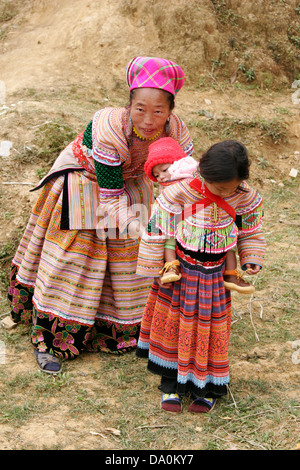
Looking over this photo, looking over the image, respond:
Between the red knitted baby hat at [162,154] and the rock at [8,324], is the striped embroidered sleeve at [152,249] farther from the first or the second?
the rock at [8,324]

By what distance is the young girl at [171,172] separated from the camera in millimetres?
2516

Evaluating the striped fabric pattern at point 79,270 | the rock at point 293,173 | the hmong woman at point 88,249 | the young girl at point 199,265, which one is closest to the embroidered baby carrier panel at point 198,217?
the young girl at point 199,265

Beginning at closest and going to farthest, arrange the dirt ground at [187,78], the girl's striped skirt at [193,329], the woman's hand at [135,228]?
1. the girl's striped skirt at [193,329]
2. the woman's hand at [135,228]
3. the dirt ground at [187,78]

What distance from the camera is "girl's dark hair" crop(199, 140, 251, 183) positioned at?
2.30 meters

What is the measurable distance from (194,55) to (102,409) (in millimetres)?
5717

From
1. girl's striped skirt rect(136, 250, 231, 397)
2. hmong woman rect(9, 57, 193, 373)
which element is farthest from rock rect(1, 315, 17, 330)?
girl's striped skirt rect(136, 250, 231, 397)

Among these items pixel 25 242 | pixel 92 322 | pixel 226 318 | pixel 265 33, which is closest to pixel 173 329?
pixel 226 318

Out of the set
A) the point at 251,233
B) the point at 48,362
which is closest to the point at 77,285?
the point at 48,362

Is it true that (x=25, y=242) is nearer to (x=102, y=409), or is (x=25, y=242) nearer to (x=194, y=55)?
(x=102, y=409)

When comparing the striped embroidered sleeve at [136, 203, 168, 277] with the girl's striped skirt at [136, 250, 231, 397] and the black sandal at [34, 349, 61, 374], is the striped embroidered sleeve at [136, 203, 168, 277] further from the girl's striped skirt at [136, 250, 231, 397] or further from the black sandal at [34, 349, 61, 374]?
the black sandal at [34, 349, 61, 374]

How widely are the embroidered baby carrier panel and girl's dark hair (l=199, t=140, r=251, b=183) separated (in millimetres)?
185

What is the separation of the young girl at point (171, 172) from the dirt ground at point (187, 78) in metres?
1.51

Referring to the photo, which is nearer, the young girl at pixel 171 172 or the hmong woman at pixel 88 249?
the young girl at pixel 171 172

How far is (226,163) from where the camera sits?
2299mm
